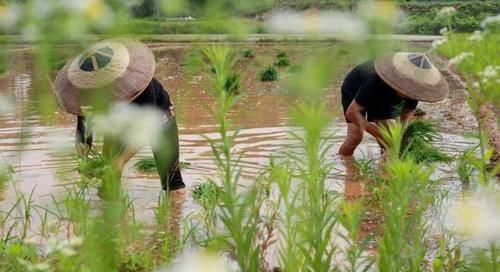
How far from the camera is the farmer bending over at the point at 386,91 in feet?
14.9

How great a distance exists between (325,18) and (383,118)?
481 centimetres

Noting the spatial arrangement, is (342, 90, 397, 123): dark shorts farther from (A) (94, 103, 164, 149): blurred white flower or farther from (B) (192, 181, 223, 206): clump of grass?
(A) (94, 103, 164, 149): blurred white flower

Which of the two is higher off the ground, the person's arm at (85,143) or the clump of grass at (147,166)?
the clump of grass at (147,166)

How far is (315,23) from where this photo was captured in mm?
905

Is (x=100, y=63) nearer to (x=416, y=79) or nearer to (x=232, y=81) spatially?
(x=232, y=81)

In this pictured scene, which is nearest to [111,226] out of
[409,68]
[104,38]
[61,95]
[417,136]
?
[104,38]

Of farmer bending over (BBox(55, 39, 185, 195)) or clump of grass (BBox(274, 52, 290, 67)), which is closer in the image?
farmer bending over (BBox(55, 39, 185, 195))

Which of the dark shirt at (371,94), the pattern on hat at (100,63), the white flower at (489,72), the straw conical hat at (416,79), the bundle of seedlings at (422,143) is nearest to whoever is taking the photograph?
the pattern on hat at (100,63)

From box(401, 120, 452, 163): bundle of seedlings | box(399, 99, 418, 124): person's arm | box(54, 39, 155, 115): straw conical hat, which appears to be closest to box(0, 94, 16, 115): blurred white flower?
box(54, 39, 155, 115): straw conical hat

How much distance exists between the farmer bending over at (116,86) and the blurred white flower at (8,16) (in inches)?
3.7

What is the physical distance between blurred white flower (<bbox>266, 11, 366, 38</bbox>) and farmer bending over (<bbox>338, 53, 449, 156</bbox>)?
3036 mm

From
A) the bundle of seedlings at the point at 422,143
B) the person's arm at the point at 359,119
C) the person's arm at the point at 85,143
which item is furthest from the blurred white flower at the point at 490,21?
the bundle of seedlings at the point at 422,143

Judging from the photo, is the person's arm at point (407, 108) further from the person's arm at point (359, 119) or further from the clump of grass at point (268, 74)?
the clump of grass at point (268, 74)

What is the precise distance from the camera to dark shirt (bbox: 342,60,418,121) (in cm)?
516
